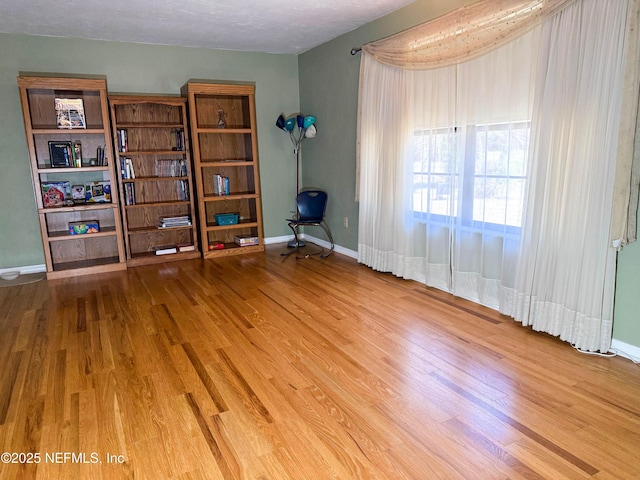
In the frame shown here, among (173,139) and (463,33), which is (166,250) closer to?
(173,139)

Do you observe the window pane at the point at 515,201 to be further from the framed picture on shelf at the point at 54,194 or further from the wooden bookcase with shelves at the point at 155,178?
the framed picture on shelf at the point at 54,194

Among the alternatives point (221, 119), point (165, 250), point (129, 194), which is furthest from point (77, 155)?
point (221, 119)

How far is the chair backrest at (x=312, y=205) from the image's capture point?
17.3ft

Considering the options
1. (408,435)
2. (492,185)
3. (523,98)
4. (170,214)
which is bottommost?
(408,435)

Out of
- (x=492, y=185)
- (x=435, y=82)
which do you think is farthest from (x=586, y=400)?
(x=435, y=82)

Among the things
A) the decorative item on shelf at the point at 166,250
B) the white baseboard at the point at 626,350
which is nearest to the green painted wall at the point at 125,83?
the decorative item on shelf at the point at 166,250

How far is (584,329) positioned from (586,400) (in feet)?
1.99

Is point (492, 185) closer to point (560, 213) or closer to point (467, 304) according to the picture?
point (560, 213)

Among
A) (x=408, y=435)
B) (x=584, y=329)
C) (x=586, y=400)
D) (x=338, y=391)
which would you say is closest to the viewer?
(x=408, y=435)

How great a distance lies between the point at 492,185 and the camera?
317cm

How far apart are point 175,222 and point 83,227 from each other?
1.00 metres

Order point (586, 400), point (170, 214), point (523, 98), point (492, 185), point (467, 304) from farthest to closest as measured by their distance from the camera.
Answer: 1. point (170, 214)
2. point (467, 304)
3. point (492, 185)
4. point (523, 98)
5. point (586, 400)

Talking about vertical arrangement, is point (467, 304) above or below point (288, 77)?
below

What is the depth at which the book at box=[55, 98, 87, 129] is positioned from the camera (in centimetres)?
452
